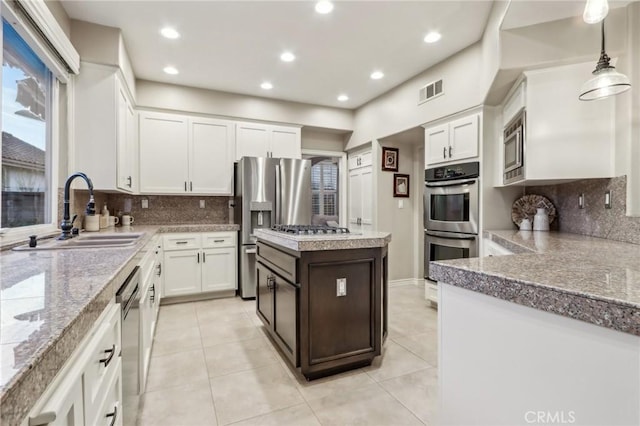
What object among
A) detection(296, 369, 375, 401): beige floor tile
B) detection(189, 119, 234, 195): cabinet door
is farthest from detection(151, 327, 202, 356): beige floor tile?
detection(189, 119, 234, 195): cabinet door

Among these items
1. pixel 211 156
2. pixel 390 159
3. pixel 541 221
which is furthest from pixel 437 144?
pixel 211 156

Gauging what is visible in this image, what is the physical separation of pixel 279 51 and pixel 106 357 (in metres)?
3.10

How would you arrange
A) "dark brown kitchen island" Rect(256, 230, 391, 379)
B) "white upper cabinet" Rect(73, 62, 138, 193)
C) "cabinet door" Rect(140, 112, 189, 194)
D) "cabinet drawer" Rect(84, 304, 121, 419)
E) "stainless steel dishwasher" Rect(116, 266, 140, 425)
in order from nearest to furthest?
"cabinet drawer" Rect(84, 304, 121, 419), "stainless steel dishwasher" Rect(116, 266, 140, 425), "dark brown kitchen island" Rect(256, 230, 391, 379), "white upper cabinet" Rect(73, 62, 138, 193), "cabinet door" Rect(140, 112, 189, 194)

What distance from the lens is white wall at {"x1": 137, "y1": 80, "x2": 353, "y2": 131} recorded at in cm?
389

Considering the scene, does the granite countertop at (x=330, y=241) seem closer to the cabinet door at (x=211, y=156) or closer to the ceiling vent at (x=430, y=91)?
the ceiling vent at (x=430, y=91)

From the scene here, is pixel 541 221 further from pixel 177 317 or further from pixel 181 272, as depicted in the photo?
pixel 181 272

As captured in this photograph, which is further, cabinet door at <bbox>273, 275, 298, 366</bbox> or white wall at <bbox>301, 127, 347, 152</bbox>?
white wall at <bbox>301, 127, 347, 152</bbox>

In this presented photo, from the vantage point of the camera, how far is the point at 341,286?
2.09 metres

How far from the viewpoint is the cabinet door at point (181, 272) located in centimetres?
372

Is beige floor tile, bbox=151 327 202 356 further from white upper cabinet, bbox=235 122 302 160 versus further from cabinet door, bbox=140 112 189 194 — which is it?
white upper cabinet, bbox=235 122 302 160

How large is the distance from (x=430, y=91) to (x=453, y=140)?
688mm

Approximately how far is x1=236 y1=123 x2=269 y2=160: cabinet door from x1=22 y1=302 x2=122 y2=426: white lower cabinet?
3.41m

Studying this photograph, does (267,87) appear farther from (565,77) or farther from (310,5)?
(565,77)

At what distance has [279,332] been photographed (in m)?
2.38
